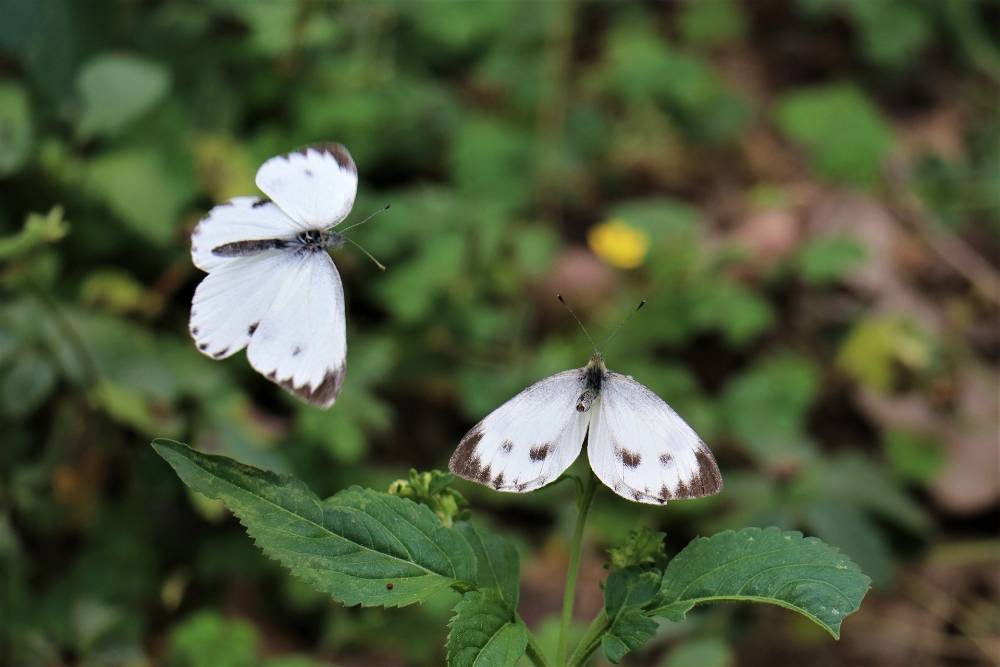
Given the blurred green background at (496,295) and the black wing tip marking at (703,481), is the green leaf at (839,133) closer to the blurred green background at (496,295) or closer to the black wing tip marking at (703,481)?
the blurred green background at (496,295)

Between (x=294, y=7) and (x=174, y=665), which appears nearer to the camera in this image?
(x=174, y=665)

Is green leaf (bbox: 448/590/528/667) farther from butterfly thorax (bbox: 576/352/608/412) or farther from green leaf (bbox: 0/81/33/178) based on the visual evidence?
green leaf (bbox: 0/81/33/178)

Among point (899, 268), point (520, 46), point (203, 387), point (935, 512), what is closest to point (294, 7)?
point (520, 46)

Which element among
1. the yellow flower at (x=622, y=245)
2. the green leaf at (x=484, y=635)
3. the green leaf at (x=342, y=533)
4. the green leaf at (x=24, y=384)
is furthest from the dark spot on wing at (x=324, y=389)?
the yellow flower at (x=622, y=245)

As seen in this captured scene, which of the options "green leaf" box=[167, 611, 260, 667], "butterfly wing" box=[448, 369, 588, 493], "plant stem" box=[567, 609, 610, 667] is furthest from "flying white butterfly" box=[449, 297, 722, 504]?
"green leaf" box=[167, 611, 260, 667]

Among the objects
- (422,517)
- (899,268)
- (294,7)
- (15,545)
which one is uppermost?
(422,517)

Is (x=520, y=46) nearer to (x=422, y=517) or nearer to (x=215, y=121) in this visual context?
(x=215, y=121)

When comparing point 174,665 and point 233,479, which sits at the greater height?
point 233,479
